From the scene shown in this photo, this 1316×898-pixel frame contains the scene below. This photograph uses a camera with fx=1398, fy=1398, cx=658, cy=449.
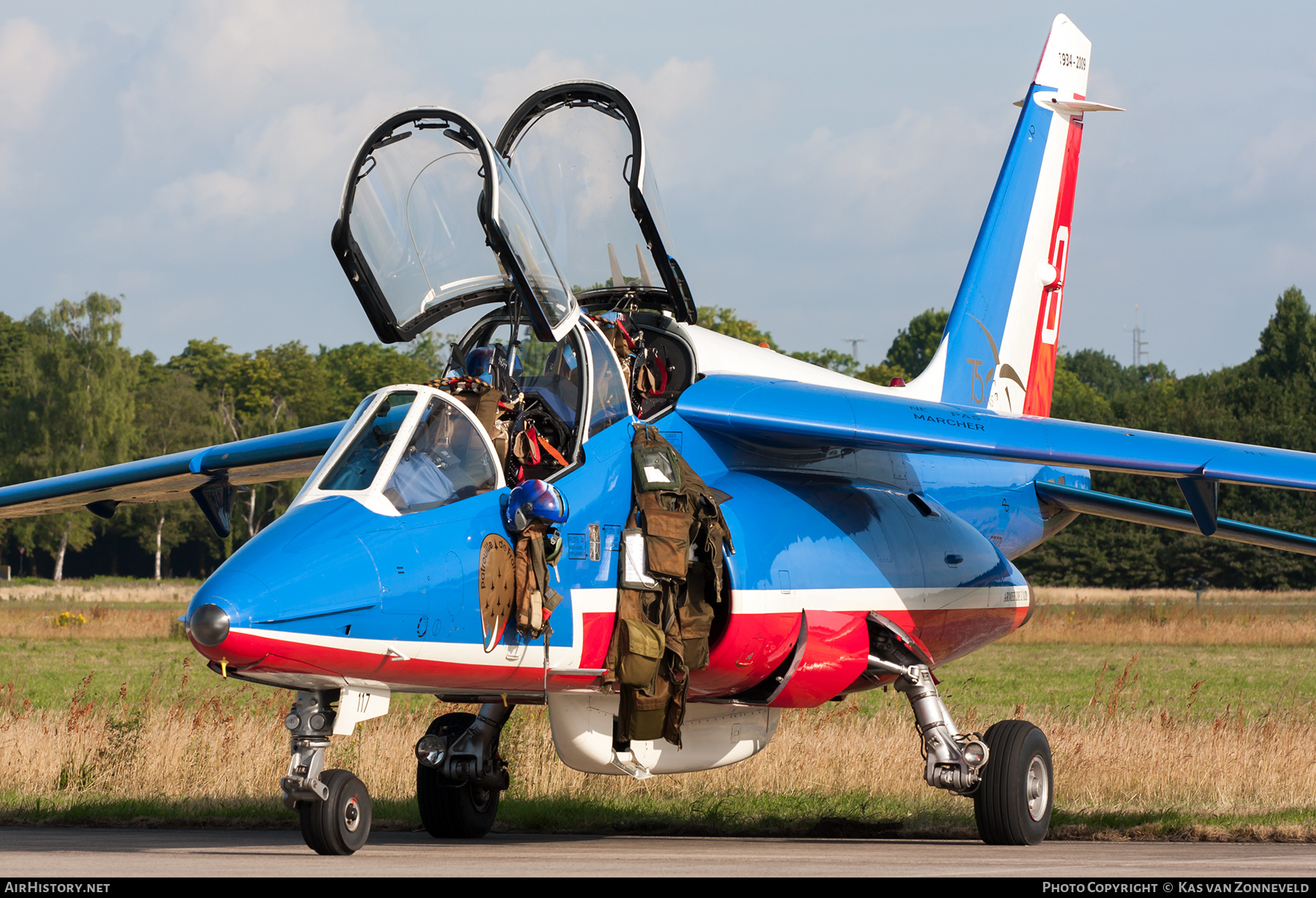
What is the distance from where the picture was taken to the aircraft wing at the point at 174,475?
12617 millimetres

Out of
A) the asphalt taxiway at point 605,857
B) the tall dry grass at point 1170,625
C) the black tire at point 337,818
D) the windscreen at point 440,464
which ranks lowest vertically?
the asphalt taxiway at point 605,857

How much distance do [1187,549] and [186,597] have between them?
4490cm

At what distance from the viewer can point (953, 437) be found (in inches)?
404

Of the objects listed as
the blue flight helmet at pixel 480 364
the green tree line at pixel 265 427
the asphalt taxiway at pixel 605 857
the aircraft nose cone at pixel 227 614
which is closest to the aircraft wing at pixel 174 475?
the blue flight helmet at pixel 480 364

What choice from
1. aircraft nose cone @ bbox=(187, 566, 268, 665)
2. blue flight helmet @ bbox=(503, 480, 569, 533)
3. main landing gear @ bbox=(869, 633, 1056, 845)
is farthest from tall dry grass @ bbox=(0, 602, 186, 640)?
aircraft nose cone @ bbox=(187, 566, 268, 665)

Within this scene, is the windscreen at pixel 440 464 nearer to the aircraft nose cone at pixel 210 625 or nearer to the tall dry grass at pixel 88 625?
→ the aircraft nose cone at pixel 210 625

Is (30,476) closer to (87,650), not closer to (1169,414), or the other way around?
(87,650)

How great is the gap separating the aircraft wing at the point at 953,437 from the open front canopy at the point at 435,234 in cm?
157

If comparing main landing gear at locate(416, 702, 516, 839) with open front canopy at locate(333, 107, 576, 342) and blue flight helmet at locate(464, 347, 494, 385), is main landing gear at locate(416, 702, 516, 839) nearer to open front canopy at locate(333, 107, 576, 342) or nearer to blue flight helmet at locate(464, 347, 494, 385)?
blue flight helmet at locate(464, 347, 494, 385)

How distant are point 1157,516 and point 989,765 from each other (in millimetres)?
3544

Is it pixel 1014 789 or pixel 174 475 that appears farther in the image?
pixel 174 475

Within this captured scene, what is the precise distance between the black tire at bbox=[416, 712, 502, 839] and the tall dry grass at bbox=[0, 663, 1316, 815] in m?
2.03

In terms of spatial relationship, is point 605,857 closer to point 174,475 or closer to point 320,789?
point 320,789

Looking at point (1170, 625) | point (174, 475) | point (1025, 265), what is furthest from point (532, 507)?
point (1170, 625)
